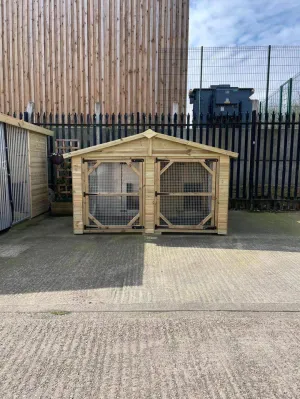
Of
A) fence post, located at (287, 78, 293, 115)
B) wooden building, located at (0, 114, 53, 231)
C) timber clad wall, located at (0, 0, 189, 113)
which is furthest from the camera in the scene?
timber clad wall, located at (0, 0, 189, 113)

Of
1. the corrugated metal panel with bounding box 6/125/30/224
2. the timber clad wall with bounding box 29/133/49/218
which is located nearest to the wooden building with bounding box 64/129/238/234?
the corrugated metal panel with bounding box 6/125/30/224

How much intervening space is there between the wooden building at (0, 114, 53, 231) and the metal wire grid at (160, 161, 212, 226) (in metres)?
3.30

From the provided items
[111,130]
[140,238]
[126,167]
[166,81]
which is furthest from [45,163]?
[166,81]

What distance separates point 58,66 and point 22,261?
8816mm

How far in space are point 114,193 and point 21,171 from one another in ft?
8.68

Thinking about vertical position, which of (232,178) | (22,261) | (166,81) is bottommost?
(22,261)

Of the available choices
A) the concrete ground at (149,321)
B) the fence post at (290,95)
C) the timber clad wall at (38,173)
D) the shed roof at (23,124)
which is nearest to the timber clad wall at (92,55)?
the shed roof at (23,124)

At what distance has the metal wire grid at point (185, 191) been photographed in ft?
20.4

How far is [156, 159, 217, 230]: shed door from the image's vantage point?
243 inches

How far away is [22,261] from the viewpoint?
459 centimetres

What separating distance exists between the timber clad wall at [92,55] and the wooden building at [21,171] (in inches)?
128

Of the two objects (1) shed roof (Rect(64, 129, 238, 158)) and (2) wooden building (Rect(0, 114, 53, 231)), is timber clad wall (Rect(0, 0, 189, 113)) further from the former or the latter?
(1) shed roof (Rect(64, 129, 238, 158))

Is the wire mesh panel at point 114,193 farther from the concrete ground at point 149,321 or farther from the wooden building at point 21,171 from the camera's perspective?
the wooden building at point 21,171

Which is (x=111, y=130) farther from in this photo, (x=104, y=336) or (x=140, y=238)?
(x=104, y=336)
